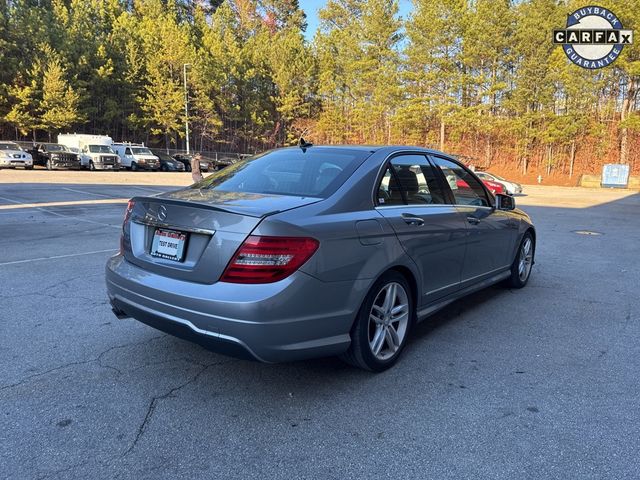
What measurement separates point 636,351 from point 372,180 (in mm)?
2629

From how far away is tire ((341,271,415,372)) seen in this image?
320 centimetres

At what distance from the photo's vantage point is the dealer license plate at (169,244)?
9.78ft

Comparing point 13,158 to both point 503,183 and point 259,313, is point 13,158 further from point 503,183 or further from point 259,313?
point 259,313

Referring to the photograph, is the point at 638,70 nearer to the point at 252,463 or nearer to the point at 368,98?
the point at 368,98

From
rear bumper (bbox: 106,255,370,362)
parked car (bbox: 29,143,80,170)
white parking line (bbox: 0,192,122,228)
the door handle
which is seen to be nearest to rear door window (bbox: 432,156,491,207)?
the door handle

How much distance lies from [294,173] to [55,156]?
31.6 meters

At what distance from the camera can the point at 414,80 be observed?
4147 centimetres

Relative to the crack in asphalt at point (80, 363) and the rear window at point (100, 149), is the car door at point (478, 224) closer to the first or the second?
the crack in asphalt at point (80, 363)

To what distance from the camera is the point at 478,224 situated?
4.57 metres

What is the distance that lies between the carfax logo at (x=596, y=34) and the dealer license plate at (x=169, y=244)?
27668 mm

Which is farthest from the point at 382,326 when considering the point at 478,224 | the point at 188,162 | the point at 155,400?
the point at 188,162

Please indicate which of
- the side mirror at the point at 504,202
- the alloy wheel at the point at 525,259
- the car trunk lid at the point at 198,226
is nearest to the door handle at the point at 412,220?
the car trunk lid at the point at 198,226

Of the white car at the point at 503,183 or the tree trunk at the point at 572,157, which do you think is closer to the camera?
the white car at the point at 503,183

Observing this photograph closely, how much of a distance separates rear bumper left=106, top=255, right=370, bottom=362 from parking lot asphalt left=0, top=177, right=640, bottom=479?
0.43m
